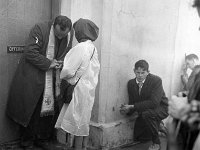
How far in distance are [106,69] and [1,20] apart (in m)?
1.66

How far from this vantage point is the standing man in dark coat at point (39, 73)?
4.75 meters

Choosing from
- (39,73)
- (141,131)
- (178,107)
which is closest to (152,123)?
(141,131)

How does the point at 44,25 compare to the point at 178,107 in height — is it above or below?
above

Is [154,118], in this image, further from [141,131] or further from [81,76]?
[81,76]

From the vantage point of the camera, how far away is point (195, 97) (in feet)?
7.10

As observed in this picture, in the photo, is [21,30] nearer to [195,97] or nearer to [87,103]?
[87,103]

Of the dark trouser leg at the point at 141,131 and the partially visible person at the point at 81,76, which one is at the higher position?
the partially visible person at the point at 81,76

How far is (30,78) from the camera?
15.8 feet

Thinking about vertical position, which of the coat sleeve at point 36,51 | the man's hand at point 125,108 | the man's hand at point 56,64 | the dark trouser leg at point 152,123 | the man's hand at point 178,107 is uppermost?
the coat sleeve at point 36,51

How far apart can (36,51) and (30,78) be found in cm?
40

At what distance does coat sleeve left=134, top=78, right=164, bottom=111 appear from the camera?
5215 millimetres

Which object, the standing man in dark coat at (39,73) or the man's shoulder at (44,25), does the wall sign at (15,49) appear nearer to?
the standing man in dark coat at (39,73)

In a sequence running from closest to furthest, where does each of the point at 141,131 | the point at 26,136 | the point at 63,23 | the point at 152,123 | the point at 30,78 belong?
the point at 63,23
the point at 30,78
the point at 26,136
the point at 152,123
the point at 141,131

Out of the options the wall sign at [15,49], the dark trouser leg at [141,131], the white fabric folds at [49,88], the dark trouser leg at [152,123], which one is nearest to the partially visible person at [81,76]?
the white fabric folds at [49,88]
